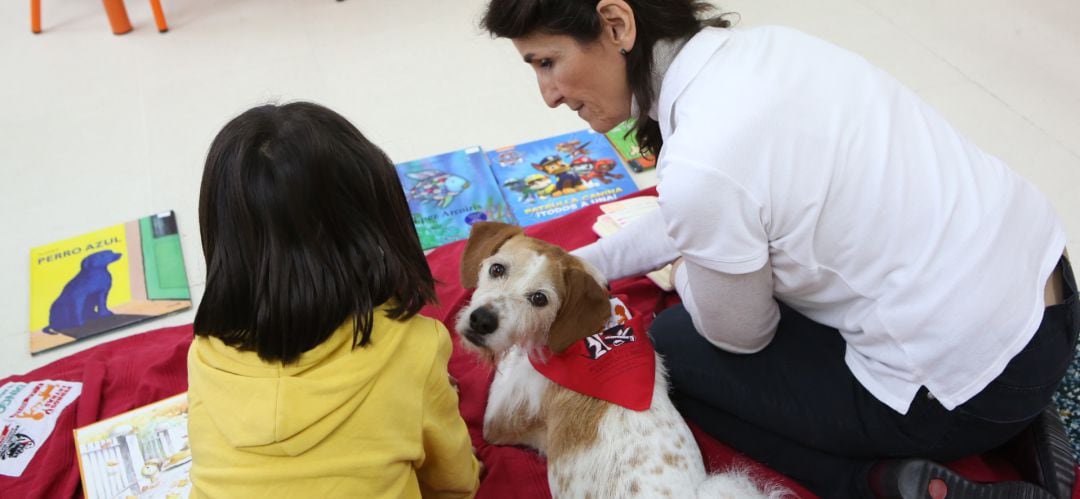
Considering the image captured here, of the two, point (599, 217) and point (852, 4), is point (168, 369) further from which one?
point (852, 4)

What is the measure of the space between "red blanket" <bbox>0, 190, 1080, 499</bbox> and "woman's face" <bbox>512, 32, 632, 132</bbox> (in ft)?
1.65

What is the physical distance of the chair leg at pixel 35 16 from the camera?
4.05 meters

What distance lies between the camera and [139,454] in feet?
6.15

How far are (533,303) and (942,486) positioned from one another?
2.94ft

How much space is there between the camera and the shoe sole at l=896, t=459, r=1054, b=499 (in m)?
1.53

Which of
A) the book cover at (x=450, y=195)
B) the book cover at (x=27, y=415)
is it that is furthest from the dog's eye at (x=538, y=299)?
the book cover at (x=27, y=415)

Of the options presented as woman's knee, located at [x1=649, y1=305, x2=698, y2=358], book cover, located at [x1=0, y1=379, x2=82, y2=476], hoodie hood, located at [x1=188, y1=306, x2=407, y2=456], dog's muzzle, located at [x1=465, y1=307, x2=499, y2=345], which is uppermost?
hoodie hood, located at [x1=188, y1=306, x2=407, y2=456]

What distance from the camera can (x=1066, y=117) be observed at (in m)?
3.02

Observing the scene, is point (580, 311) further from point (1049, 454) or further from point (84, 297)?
point (84, 297)

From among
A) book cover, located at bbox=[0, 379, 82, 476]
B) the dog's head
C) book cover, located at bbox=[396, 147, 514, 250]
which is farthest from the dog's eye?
book cover, located at bbox=[0, 379, 82, 476]

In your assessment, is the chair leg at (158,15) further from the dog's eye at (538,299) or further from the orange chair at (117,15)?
the dog's eye at (538,299)

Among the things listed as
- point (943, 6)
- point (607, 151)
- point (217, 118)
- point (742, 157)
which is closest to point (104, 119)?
point (217, 118)

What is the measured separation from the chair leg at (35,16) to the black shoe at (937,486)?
14.8 feet

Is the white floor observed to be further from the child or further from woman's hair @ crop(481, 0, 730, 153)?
woman's hair @ crop(481, 0, 730, 153)
